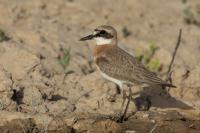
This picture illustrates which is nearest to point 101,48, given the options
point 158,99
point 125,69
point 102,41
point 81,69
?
point 102,41

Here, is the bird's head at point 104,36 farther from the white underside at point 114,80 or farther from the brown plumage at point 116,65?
the white underside at point 114,80

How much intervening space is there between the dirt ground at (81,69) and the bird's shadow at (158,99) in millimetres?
14

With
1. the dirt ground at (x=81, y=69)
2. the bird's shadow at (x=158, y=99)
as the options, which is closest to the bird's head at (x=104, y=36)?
the dirt ground at (x=81, y=69)

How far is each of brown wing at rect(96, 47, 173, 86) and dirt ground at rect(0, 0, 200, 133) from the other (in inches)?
22.4

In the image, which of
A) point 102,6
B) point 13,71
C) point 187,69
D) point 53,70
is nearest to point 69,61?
point 53,70

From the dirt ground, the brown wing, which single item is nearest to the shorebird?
the brown wing

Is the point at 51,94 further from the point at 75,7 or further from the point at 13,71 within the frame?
the point at 75,7

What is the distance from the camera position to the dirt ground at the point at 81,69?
9.62m

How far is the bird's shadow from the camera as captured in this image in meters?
10.6

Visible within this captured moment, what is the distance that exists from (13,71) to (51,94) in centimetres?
71

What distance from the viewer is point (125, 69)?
391 inches

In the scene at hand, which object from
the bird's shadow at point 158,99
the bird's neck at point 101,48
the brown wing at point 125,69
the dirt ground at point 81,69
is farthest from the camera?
Answer: the bird's shadow at point 158,99

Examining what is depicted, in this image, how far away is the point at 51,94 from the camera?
10031mm

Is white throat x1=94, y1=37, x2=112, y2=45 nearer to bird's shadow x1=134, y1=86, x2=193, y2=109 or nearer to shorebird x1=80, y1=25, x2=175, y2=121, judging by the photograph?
shorebird x1=80, y1=25, x2=175, y2=121
